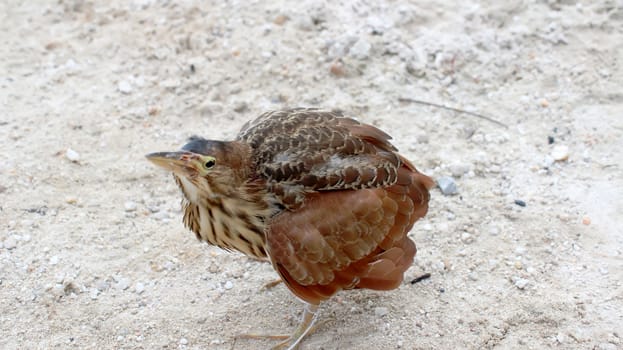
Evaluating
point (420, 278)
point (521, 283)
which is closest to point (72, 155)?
point (420, 278)

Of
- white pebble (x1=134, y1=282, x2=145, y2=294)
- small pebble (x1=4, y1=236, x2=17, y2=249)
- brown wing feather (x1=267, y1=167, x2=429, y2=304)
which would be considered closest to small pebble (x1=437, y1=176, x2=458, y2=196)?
brown wing feather (x1=267, y1=167, x2=429, y2=304)

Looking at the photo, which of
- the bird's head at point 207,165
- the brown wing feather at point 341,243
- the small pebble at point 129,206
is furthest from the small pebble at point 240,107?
the brown wing feather at point 341,243

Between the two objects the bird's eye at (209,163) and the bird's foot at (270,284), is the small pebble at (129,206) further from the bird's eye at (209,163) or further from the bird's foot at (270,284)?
the bird's eye at (209,163)

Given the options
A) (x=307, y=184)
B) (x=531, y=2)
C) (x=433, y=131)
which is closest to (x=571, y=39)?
(x=531, y=2)

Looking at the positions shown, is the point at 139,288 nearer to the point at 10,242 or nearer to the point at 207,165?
the point at 10,242

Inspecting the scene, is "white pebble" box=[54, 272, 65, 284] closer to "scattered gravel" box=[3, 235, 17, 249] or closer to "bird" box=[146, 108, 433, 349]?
"scattered gravel" box=[3, 235, 17, 249]
